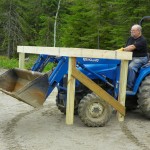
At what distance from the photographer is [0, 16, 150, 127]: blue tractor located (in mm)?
7297

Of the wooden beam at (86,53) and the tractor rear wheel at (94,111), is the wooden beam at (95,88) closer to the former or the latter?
the tractor rear wheel at (94,111)

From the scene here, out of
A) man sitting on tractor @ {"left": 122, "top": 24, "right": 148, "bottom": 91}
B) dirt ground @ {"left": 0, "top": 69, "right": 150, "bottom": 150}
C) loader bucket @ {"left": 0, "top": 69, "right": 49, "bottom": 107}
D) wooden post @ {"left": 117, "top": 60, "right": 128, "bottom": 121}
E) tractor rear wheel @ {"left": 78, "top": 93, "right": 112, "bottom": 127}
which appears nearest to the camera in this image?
dirt ground @ {"left": 0, "top": 69, "right": 150, "bottom": 150}

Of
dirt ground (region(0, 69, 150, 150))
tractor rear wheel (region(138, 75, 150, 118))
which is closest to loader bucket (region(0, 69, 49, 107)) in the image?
dirt ground (region(0, 69, 150, 150))

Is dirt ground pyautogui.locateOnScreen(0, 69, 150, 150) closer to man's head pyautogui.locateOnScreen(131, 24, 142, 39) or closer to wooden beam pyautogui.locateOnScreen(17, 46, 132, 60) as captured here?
wooden beam pyautogui.locateOnScreen(17, 46, 132, 60)

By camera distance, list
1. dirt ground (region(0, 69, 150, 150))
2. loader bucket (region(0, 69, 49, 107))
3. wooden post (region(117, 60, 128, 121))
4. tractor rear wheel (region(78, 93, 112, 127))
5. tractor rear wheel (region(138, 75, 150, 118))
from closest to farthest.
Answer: dirt ground (region(0, 69, 150, 150)), loader bucket (region(0, 69, 49, 107)), tractor rear wheel (region(78, 93, 112, 127)), wooden post (region(117, 60, 128, 121)), tractor rear wheel (region(138, 75, 150, 118))

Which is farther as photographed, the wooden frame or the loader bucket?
the wooden frame

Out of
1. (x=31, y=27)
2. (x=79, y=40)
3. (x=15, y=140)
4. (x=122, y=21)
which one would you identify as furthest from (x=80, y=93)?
(x=31, y=27)

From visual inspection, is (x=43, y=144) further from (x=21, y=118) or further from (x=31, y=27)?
(x=31, y=27)

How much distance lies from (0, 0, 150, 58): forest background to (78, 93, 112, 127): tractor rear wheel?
16.7 meters

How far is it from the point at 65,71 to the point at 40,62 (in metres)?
0.91

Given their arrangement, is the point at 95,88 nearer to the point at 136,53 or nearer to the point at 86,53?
the point at 86,53

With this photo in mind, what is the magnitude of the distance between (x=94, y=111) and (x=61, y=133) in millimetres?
913

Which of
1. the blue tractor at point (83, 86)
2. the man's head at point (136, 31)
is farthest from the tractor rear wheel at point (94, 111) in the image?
the man's head at point (136, 31)

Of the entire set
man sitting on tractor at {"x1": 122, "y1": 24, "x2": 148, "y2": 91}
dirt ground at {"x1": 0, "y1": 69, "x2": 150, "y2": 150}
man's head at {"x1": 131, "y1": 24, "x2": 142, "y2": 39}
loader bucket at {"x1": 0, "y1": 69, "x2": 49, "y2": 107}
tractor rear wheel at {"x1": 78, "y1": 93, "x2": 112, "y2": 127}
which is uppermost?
man's head at {"x1": 131, "y1": 24, "x2": 142, "y2": 39}
